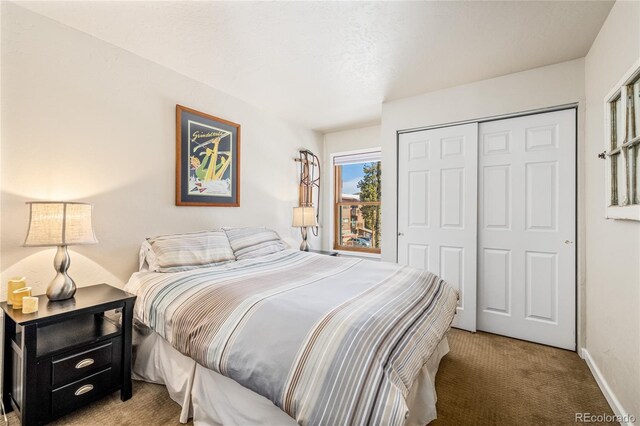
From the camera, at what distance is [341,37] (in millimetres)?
2078

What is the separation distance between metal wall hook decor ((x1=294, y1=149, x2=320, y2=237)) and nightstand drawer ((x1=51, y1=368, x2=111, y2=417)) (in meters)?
2.81

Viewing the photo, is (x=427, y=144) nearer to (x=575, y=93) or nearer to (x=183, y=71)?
(x=575, y=93)

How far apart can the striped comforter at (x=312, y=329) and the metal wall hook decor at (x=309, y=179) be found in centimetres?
220

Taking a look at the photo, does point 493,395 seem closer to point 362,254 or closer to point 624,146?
point 624,146

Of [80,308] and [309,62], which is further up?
[309,62]

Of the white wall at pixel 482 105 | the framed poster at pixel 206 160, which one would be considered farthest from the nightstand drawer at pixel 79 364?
the white wall at pixel 482 105

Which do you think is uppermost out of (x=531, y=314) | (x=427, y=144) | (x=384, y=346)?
(x=427, y=144)

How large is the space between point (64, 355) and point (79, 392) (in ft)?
0.80

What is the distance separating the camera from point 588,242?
232 centimetres

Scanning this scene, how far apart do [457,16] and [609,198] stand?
1496mm

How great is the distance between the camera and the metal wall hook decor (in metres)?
4.15

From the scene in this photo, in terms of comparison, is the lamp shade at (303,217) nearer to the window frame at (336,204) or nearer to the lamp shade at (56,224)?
the window frame at (336,204)

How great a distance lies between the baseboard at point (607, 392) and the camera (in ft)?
5.07

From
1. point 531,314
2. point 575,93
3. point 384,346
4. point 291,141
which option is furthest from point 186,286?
point 575,93
